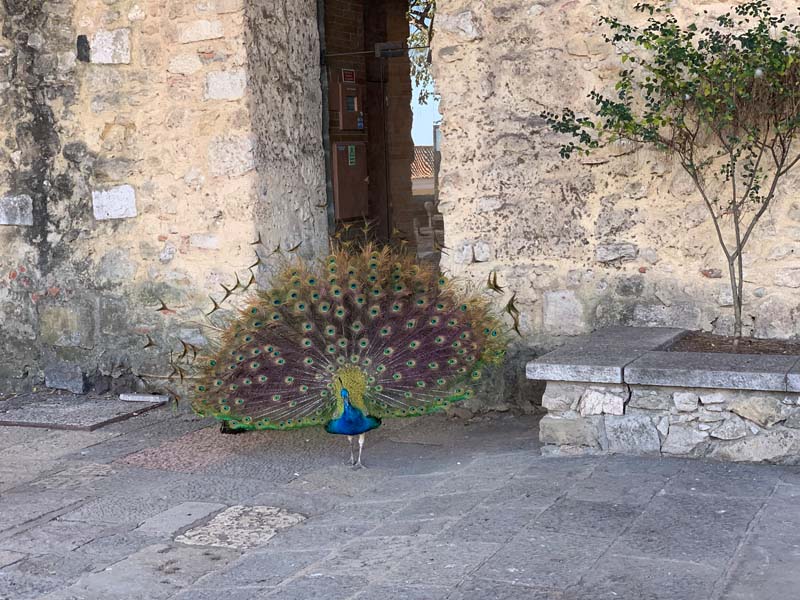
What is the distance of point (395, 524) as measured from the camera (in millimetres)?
4418

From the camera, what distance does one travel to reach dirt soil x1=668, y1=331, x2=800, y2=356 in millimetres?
5301

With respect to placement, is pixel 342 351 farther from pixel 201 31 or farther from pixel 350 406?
pixel 201 31

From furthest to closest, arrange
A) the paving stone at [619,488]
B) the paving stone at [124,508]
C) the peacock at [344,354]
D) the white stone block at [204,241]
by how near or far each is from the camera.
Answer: the white stone block at [204,241]
the peacock at [344,354]
the paving stone at [124,508]
the paving stone at [619,488]

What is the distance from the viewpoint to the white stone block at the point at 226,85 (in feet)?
21.6

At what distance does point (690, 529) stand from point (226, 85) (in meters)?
4.12

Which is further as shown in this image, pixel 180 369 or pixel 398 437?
pixel 180 369

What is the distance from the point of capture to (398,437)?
609 cm

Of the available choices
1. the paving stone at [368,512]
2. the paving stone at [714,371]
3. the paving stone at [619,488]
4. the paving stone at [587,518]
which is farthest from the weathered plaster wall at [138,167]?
the paving stone at [587,518]

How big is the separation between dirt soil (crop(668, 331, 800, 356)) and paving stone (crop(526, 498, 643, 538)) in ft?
4.29

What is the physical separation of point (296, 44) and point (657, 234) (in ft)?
9.25

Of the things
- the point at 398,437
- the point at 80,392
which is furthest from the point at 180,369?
the point at 398,437

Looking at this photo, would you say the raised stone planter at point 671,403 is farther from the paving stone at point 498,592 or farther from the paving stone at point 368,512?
the paving stone at point 498,592

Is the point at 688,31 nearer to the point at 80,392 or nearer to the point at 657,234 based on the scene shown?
the point at 657,234

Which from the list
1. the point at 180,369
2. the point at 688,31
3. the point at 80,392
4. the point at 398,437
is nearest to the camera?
the point at 688,31
